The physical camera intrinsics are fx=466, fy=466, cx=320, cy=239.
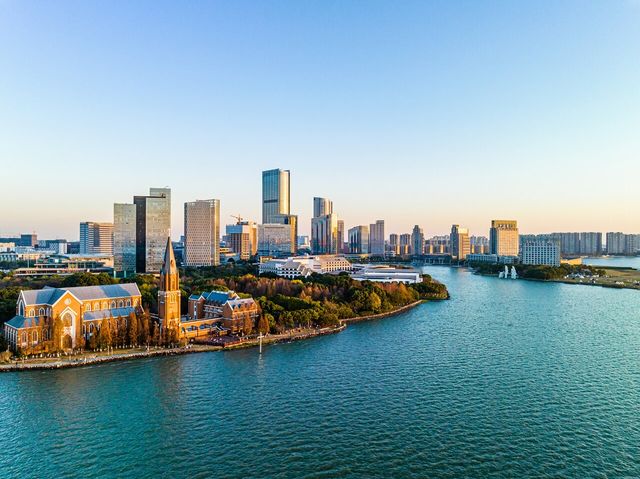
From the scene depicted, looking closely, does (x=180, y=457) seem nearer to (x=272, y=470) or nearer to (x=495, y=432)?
(x=272, y=470)

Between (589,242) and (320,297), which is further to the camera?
(589,242)

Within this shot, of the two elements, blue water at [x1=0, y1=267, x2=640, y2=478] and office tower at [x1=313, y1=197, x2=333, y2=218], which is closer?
blue water at [x1=0, y1=267, x2=640, y2=478]

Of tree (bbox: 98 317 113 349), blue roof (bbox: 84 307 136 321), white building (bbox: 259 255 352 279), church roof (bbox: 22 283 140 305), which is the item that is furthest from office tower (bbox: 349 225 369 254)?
tree (bbox: 98 317 113 349)

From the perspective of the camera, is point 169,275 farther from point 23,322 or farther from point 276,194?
point 276,194

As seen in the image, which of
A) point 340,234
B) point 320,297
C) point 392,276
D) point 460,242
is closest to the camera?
point 320,297

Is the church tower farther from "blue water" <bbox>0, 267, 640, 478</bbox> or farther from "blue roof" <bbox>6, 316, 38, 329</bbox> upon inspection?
"blue roof" <bbox>6, 316, 38, 329</bbox>

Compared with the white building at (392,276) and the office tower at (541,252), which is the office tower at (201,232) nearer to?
the white building at (392,276)

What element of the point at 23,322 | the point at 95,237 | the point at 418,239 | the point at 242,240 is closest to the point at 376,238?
the point at 418,239

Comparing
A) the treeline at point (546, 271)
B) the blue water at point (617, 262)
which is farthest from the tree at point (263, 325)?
the blue water at point (617, 262)

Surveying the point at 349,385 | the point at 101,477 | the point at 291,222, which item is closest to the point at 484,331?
the point at 349,385
